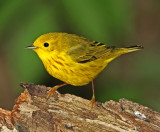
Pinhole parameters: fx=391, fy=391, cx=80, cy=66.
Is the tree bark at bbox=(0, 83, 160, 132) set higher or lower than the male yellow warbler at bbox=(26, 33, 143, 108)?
lower

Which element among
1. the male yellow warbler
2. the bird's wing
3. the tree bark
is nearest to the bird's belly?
the male yellow warbler

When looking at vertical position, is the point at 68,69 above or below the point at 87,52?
below

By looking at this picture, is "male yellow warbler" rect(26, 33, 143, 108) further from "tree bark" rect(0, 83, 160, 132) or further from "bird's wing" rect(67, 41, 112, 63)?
"tree bark" rect(0, 83, 160, 132)

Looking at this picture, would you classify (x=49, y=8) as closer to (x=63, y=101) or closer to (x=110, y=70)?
(x=63, y=101)

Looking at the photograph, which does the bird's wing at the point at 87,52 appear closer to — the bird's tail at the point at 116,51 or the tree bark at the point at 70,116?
the bird's tail at the point at 116,51

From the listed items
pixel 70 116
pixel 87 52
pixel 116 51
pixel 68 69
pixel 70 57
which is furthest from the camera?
pixel 116 51

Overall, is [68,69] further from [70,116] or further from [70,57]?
[70,116]

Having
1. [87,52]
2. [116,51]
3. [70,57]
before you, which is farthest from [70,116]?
[116,51]
